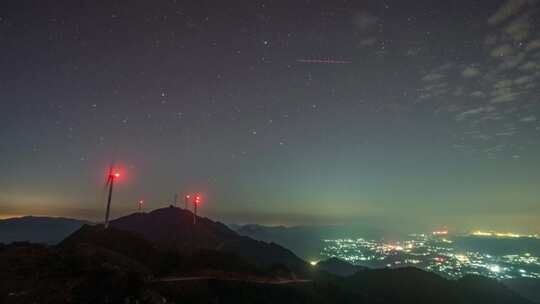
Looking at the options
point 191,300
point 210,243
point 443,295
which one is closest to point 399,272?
point 443,295

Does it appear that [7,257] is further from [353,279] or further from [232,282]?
[353,279]

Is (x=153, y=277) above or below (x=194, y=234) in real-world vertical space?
below

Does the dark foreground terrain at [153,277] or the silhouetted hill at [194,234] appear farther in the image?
the silhouetted hill at [194,234]

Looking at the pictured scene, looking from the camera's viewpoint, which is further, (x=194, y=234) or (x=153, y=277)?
(x=194, y=234)

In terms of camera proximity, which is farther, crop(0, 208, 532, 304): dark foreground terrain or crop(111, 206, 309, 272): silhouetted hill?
crop(111, 206, 309, 272): silhouetted hill
